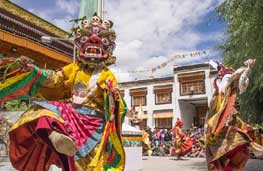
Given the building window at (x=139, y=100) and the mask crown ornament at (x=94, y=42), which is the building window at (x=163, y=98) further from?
the mask crown ornament at (x=94, y=42)

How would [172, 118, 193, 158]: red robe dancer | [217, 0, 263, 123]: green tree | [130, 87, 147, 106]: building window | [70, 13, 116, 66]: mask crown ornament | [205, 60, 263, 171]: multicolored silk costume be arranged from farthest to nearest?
[130, 87, 147, 106]: building window, [172, 118, 193, 158]: red robe dancer, [217, 0, 263, 123]: green tree, [205, 60, 263, 171]: multicolored silk costume, [70, 13, 116, 66]: mask crown ornament

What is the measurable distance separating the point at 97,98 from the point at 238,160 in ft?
6.96

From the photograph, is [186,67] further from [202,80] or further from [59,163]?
[59,163]

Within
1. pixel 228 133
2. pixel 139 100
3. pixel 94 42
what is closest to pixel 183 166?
pixel 228 133

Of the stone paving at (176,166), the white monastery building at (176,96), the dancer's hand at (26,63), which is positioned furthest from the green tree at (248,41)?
the white monastery building at (176,96)

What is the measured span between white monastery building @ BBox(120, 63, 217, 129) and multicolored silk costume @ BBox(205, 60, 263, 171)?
19.4 metres

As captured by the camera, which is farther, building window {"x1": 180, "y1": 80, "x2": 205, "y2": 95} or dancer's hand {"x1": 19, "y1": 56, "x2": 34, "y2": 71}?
building window {"x1": 180, "y1": 80, "x2": 205, "y2": 95}

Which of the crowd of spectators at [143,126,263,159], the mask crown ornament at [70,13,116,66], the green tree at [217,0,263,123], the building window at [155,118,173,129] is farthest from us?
the building window at [155,118,173,129]

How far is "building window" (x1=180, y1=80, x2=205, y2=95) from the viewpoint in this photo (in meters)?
24.5

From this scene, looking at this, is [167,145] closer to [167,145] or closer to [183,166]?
[167,145]

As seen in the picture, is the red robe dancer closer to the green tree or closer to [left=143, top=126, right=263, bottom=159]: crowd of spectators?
[left=143, top=126, right=263, bottom=159]: crowd of spectators

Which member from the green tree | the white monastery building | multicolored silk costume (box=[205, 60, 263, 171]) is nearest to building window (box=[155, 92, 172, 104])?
the white monastery building

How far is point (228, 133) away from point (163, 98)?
22.0m

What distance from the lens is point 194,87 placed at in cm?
2477
